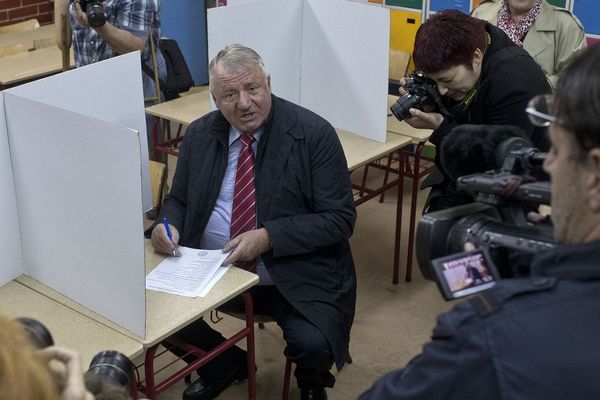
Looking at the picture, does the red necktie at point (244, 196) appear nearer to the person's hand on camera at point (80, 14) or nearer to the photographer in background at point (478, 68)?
the photographer in background at point (478, 68)

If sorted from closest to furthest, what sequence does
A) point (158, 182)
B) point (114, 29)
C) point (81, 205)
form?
point (81, 205) < point (158, 182) < point (114, 29)

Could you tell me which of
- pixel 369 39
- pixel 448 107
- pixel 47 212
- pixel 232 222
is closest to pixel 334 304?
pixel 232 222

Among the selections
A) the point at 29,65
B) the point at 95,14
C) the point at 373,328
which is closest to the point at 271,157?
the point at 373,328

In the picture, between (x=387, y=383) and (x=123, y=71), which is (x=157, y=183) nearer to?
(x=123, y=71)

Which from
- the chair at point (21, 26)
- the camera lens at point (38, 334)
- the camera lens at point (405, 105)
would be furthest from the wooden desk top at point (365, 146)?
the chair at point (21, 26)

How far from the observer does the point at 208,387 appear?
2.79m

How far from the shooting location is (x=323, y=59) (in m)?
3.46

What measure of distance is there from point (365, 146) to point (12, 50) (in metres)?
2.37

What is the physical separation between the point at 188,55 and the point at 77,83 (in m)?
3.73

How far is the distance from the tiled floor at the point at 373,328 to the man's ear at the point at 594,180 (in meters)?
2.00

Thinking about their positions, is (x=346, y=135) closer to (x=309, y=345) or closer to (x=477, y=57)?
(x=477, y=57)

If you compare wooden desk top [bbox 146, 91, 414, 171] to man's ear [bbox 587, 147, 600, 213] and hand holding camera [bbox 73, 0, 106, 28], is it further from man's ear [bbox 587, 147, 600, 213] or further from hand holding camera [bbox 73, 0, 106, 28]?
man's ear [bbox 587, 147, 600, 213]

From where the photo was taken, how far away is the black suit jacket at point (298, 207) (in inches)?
98.2

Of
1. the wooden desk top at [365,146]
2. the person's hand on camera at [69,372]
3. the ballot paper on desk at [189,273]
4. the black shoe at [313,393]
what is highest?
the person's hand on camera at [69,372]
